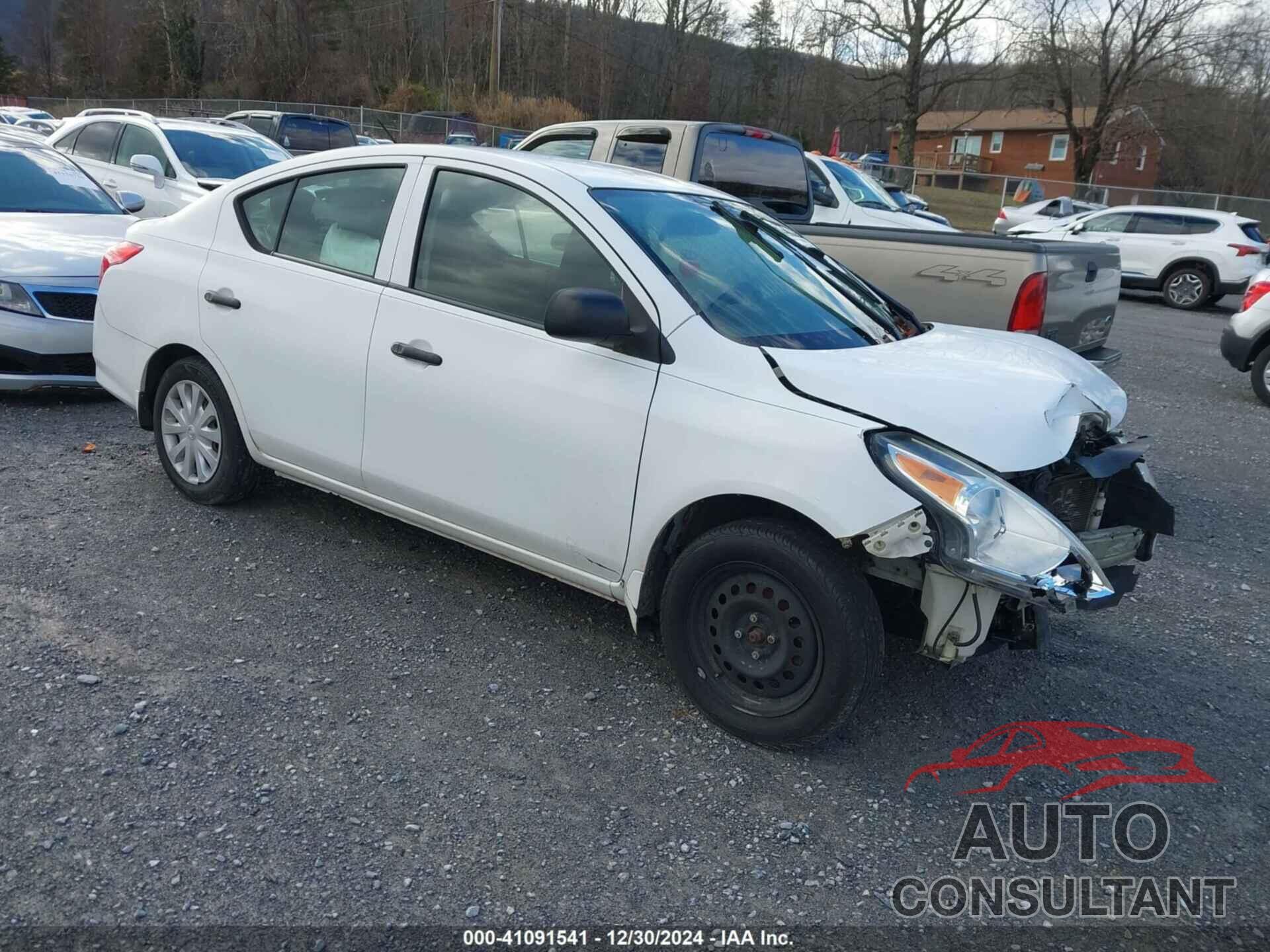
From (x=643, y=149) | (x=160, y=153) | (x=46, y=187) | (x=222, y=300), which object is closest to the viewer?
(x=222, y=300)

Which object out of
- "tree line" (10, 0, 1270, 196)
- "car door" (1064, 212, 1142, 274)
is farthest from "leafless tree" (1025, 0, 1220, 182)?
"car door" (1064, 212, 1142, 274)

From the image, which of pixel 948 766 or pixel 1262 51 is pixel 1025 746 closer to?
pixel 948 766

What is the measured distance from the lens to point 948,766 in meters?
3.35

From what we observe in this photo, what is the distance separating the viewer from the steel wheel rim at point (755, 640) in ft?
10.4

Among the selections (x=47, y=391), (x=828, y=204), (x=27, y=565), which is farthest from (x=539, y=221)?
(x=828, y=204)

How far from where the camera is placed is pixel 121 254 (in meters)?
5.12

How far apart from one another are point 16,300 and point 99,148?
23.0ft

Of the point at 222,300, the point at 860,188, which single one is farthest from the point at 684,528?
the point at 860,188

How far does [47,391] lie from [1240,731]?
7.40 meters

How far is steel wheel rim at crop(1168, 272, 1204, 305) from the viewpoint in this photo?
Result: 17.4 meters

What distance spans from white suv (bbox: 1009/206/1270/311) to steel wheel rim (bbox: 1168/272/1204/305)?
0.01m

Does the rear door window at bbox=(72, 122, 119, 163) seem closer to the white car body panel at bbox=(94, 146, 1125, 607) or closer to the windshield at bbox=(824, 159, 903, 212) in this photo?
the white car body panel at bbox=(94, 146, 1125, 607)

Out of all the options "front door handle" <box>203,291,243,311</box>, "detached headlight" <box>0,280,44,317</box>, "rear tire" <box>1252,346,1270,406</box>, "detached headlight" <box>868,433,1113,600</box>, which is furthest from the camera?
"rear tire" <box>1252,346,1270,406</box>

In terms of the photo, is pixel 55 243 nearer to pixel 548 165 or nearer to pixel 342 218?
pixel 342 218
